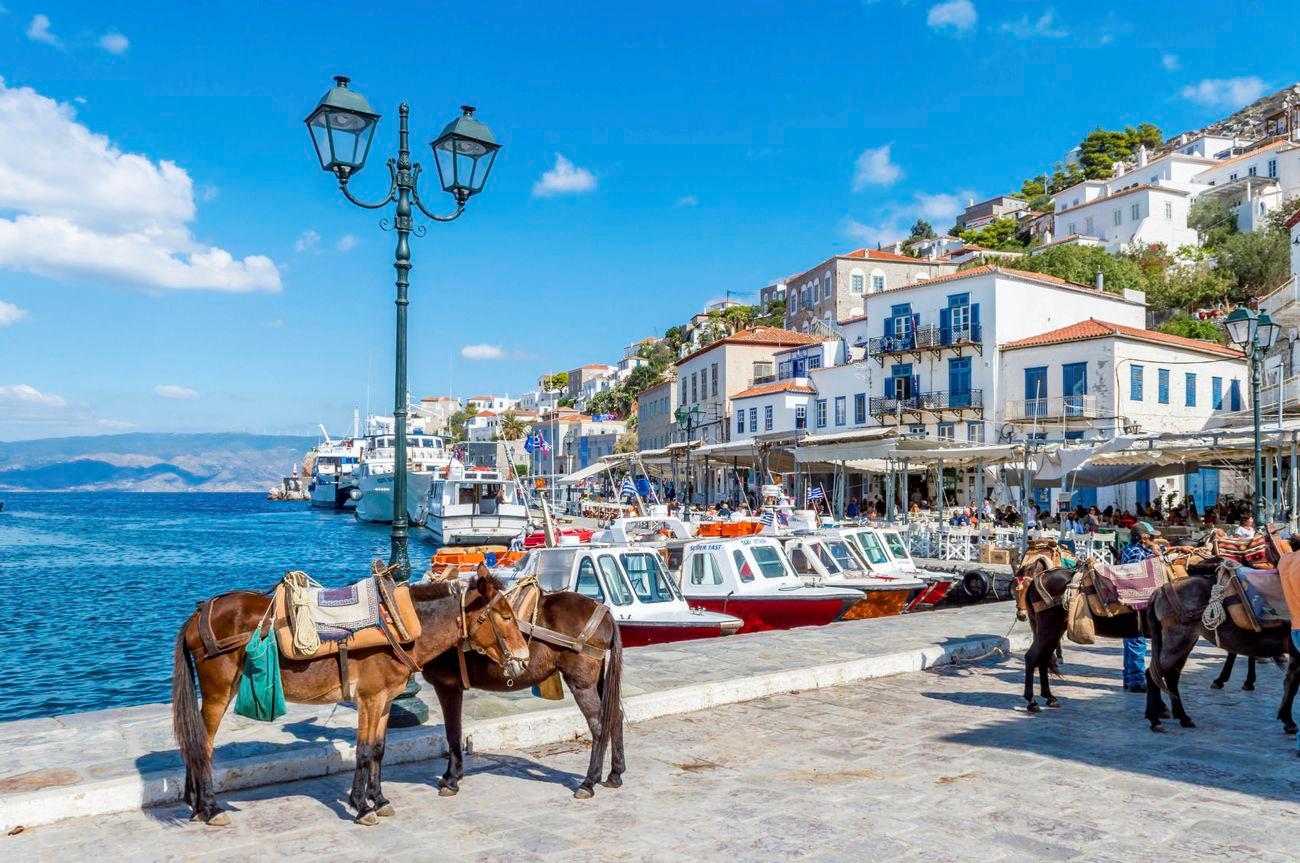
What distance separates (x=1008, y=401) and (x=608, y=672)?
3904 cm

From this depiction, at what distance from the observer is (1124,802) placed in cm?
629

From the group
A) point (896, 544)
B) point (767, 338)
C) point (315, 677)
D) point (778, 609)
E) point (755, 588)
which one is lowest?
point (778, 609)

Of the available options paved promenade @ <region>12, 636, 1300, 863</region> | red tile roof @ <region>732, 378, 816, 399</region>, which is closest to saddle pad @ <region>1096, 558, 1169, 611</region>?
paved promenade @ <region>12, 636, 1300, 863</region>

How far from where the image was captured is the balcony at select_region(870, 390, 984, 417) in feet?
142

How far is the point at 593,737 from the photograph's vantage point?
6.54 metres

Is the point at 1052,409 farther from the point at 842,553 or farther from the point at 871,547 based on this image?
the point at 842,553

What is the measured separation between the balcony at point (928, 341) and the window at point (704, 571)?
30438 millimetres

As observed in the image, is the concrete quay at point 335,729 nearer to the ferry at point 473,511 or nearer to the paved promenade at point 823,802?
the paved promenade at point 823,802

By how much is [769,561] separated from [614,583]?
3.73 meters

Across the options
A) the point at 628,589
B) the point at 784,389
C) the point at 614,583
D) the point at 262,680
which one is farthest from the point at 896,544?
the point at 784,389

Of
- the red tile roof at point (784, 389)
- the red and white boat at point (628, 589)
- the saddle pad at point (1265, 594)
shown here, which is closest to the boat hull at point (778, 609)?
the red and white boat at point (628, 589)

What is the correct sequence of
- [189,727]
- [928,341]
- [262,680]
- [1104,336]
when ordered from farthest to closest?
[928,341]
[1104,336]
[262,680]
[189,727]

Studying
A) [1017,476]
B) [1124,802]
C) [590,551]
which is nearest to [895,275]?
[1017,476]

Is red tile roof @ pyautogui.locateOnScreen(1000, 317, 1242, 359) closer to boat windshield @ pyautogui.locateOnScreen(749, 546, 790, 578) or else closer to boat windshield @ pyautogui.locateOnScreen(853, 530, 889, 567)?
boat windshield @ pyautogui.locateOnScreen(853, 530, 889, 567)
